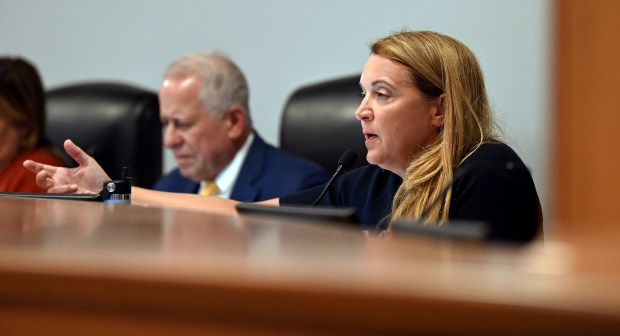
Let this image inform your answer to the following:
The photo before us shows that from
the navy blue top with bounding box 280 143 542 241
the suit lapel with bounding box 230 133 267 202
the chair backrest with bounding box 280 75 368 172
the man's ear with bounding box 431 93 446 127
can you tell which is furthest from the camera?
the suit lapel with bounding box 230 133 267 202

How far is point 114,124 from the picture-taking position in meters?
2.90

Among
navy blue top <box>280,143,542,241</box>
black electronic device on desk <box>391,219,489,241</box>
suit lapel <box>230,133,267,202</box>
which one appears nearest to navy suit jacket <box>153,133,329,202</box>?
suit lapel <box>230,133,267,202</box>

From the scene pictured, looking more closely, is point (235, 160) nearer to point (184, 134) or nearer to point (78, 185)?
point (184, 134)

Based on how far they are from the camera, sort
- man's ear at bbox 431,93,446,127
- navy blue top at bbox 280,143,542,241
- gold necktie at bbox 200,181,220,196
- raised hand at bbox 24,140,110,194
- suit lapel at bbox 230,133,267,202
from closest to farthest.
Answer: navy blue top at bbox 280,143,542,241
man's ear at bbox 431,93,446,127
raised hand at bbox 24,140,110,194
suit lapel at bbox 230,133,267,202
gold necktie at bbox 200,181,220,196

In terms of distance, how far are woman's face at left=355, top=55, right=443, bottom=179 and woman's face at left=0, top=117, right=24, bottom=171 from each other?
47.6 inches

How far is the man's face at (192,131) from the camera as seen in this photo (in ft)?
9.07

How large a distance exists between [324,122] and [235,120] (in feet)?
1.53

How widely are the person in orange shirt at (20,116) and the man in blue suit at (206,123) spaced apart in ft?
1.23

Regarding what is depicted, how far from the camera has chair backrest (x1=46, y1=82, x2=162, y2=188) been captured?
2881 mm

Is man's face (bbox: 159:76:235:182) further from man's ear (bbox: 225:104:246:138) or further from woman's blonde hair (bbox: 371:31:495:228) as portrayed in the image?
woman's blonde hair (bbox: 371:31:495:228)

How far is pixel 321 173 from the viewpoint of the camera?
2.40 metres

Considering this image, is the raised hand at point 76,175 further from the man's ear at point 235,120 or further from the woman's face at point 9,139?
the man's ear at point 235,120

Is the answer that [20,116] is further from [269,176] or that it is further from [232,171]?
[269,176]

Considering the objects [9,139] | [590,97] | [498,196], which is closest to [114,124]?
[9,139]
